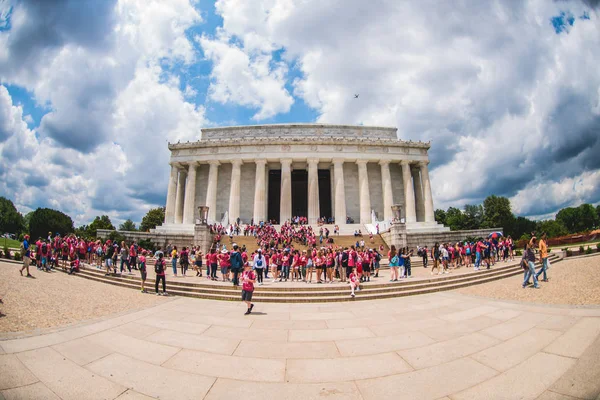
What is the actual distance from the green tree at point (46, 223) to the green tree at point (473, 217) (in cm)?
9306

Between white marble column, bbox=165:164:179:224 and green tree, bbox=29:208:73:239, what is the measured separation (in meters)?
32.3

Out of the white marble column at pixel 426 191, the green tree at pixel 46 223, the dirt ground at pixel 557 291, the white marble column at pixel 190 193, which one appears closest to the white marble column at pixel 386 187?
the white marble column at pixel 426 191

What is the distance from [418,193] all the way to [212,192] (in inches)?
1265

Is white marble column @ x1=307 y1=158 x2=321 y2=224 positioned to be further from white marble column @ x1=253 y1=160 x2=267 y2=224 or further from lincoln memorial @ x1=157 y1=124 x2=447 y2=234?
white marble column @ x1=253 y1=160 x2=267 y2=224

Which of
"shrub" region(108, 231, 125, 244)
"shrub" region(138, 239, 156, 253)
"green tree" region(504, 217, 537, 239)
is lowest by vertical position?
"shrub" region(138, 239, 156, 253)

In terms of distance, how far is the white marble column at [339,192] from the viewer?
1367 inches

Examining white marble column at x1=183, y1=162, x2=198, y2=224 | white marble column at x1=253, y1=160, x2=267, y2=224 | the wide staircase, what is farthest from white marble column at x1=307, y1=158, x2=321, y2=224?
the wide staircase

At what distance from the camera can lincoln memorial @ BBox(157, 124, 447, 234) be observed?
35.8 meters

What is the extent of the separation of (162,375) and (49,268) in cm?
1792

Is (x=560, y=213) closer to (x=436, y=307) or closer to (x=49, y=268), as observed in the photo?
(x=436, y=307)

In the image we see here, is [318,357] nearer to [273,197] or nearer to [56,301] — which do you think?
[56,301]

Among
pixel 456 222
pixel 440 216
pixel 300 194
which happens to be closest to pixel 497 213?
pixel 456 222

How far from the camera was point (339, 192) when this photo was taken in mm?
35688

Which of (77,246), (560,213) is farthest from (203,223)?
(560,213)
